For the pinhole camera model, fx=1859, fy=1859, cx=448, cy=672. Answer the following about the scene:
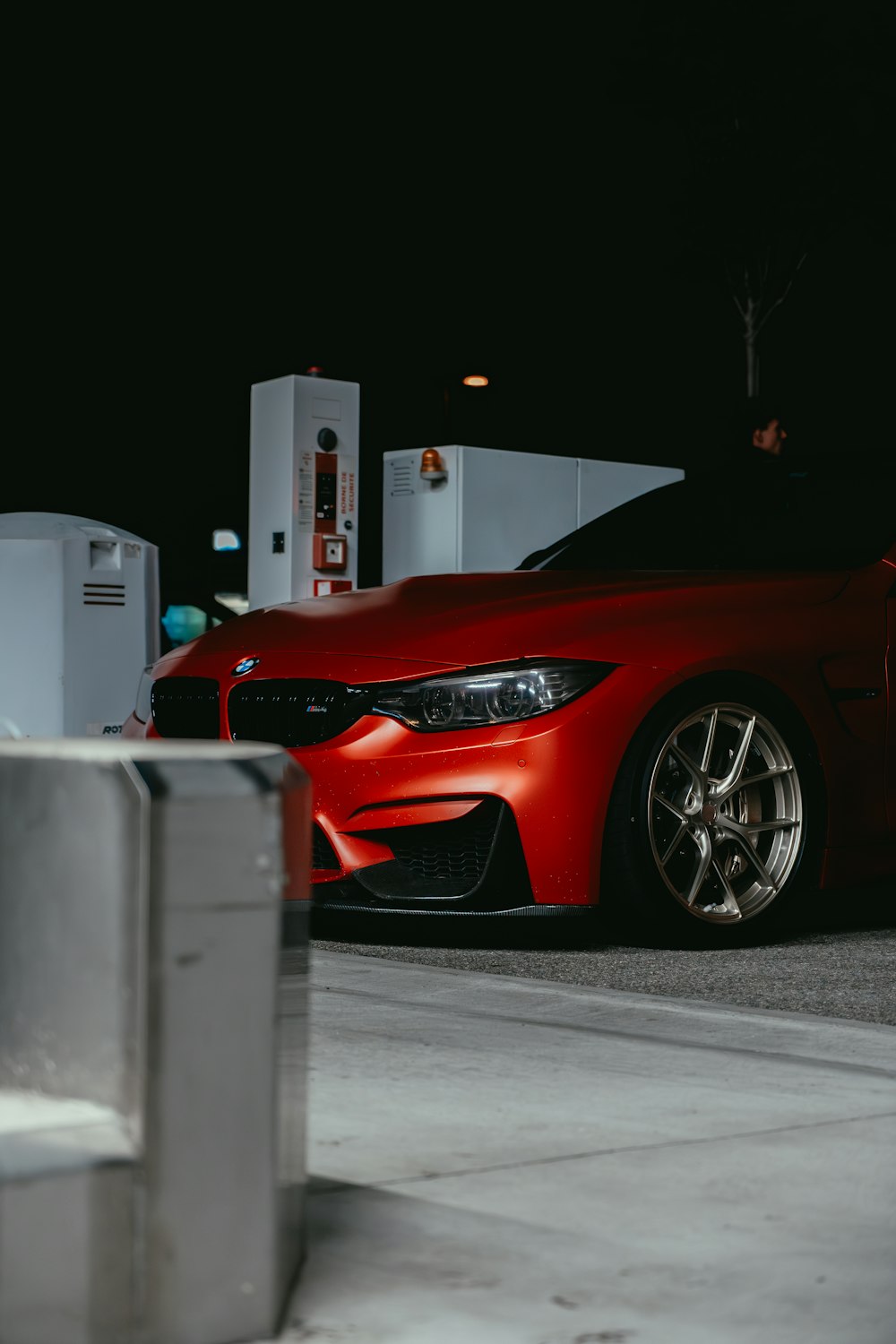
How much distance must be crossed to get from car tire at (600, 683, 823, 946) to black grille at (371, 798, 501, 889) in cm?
34

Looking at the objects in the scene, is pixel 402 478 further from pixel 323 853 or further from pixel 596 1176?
pixel 596 1176

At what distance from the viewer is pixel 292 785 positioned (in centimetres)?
193

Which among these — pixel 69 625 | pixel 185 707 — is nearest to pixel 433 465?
pixel 69 625

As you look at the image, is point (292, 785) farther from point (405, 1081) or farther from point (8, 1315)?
point (405, 1081)

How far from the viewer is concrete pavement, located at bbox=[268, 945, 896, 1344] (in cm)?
200

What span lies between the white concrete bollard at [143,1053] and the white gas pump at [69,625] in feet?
27.8

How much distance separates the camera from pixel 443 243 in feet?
96.4

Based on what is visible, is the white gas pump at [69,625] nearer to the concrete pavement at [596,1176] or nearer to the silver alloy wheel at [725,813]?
the silver alloy wheel at [725,813]

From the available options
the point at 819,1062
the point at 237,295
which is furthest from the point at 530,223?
the point at 819,1062

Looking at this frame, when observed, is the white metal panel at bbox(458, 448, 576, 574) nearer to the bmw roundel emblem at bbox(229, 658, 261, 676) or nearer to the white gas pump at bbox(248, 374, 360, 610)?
the white gas pump at bbox(248, 374, 360, 610)

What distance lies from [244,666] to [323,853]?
686 millimetres

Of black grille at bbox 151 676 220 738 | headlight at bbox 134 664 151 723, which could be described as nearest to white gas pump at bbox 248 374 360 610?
headlight at bbox 134 664 151 723

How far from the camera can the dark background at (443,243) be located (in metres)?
19.3

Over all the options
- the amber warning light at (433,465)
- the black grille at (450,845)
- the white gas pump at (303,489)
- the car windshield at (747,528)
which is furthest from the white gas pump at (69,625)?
the black grille at (450,845)
